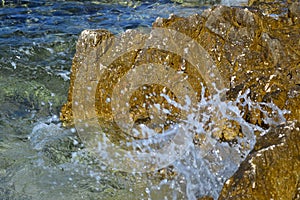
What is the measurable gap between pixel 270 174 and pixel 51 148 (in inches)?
98.7

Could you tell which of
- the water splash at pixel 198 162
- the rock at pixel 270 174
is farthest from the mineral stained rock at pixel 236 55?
the rock at pixel 270 174

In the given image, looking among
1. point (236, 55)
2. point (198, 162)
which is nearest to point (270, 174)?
point (198, 162)

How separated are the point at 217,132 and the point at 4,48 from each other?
409 centimetres

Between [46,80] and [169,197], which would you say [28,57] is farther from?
[169,197]

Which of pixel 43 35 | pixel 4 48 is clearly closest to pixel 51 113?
pixel 4 48

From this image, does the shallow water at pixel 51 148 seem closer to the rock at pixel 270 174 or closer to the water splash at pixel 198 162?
the water splash at pixel 198 162

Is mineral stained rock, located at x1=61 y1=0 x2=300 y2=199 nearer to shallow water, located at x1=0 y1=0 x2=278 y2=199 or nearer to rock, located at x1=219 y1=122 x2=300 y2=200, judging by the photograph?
shallow water, located at x1=0 y1=0 x2=278 y2=199

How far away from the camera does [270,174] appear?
106 inches

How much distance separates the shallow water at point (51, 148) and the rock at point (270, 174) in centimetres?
105

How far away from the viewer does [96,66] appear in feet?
16.1

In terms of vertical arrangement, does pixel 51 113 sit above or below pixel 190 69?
below

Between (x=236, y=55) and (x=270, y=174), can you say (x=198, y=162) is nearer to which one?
(x=236, y=55)

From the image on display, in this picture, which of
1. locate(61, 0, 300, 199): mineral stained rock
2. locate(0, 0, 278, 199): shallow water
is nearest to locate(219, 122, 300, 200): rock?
locate(61, 0, 300, 199): mineral stained rock

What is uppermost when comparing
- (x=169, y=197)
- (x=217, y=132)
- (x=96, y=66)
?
(x=96, y=66)
